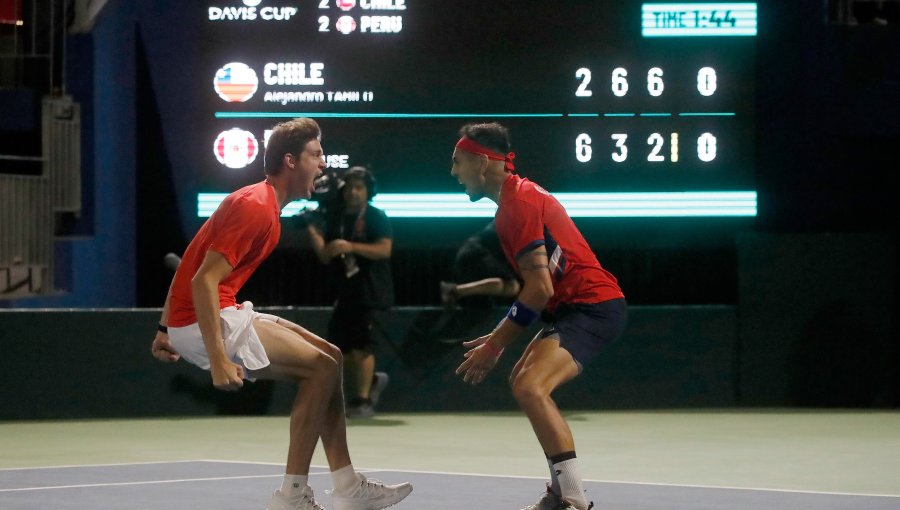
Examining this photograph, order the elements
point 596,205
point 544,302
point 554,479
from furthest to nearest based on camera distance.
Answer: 1. point 596,205
2. point 554,479
3. point 544,302

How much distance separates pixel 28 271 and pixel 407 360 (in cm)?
299

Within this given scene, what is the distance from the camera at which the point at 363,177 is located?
12023mm

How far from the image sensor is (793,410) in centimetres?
1285

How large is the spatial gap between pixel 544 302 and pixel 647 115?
5.83 m

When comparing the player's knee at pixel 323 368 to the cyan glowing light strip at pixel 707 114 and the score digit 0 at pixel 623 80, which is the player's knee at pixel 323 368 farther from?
the cyan glowing light strip at pixel 707 114

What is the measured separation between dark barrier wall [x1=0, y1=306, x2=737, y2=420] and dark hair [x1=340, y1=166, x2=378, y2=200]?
3.62ft

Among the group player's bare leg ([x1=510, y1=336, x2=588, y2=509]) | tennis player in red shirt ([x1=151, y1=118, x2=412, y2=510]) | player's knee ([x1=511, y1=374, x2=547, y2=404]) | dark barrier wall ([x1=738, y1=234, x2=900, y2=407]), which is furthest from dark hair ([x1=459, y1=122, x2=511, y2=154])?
dark barrier wall ([x1=738, y1=234, x2=900, y2=407])

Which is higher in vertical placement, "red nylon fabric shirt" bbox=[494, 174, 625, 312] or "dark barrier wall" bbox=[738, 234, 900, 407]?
"red nylon fabric shirt" bbox=[494, 174, 625, 312]

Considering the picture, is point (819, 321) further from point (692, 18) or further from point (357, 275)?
point (357, 275)

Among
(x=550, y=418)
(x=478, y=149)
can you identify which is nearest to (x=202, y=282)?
(x=478, y=149)

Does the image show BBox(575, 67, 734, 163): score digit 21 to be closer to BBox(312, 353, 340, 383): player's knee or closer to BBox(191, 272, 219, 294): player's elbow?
BBox(312, 353, 340, 383): player's knee

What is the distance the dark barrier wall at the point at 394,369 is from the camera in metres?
12.3

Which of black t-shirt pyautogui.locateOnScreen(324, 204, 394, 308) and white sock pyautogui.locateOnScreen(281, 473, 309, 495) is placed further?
black t-shirt pyautogui.locateOnScreen(324, 204, 394, 308)

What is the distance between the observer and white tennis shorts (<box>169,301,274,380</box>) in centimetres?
659
